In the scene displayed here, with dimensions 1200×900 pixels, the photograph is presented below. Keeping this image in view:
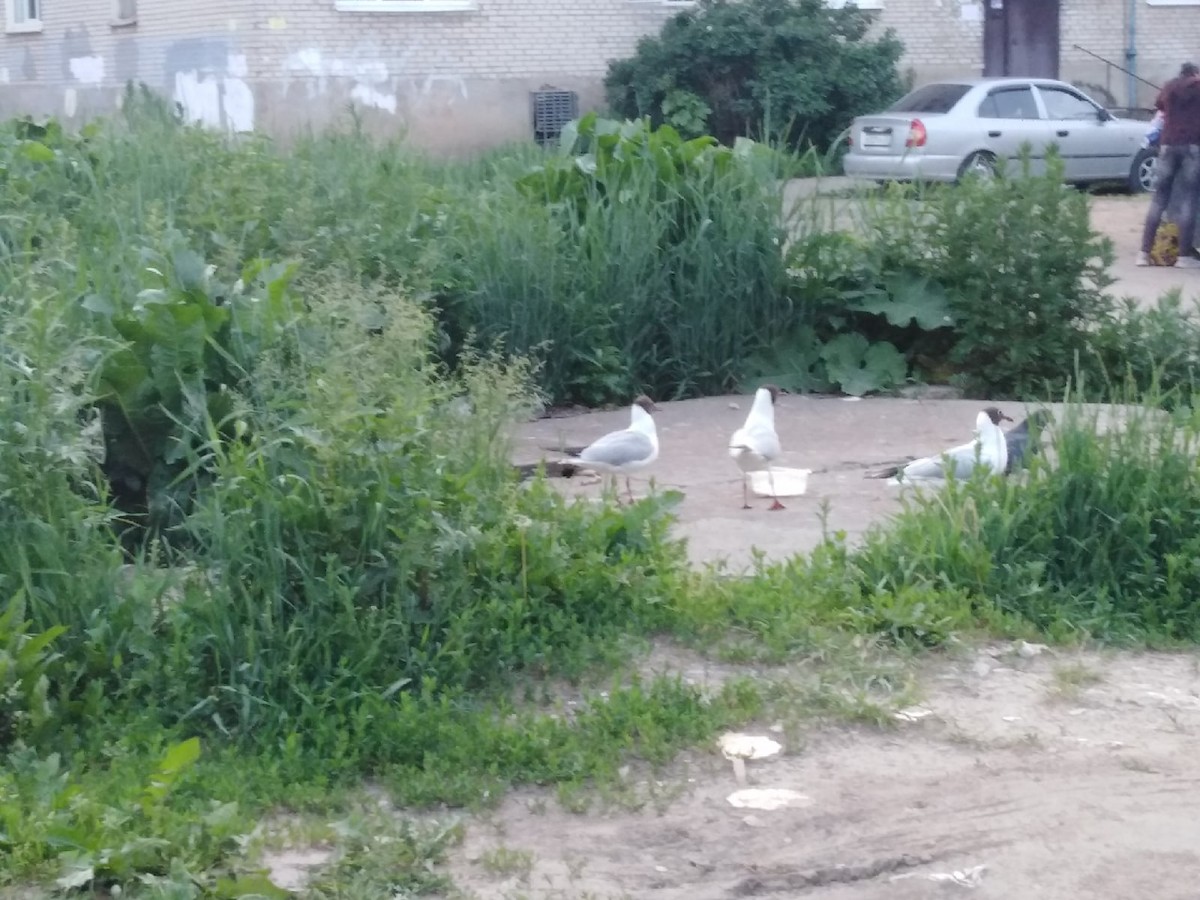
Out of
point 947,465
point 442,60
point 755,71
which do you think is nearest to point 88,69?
point 442,60

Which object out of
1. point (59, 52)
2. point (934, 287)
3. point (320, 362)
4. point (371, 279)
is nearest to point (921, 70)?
point (59, 52)

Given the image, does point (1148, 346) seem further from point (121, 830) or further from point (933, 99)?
point (933, 99)

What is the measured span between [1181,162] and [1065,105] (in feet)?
20.6

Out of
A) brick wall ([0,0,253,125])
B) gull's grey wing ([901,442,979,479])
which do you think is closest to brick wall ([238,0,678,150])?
brick wall ([0,0,253,125])

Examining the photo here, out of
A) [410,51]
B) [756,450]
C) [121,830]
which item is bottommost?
[121,830]

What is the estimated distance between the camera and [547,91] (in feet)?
75.9

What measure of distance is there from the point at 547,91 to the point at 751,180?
14.1m

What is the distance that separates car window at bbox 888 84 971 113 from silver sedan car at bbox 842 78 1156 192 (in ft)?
0.06

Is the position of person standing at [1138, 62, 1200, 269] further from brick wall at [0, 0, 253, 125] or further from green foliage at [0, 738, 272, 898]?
green foliage at [0, 738, 272, 898]

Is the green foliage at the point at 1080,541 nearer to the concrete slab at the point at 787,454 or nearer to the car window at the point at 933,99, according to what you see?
the concrete slab at the point at 787,454

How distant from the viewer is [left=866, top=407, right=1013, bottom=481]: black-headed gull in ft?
20.5

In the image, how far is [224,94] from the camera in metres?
20.9

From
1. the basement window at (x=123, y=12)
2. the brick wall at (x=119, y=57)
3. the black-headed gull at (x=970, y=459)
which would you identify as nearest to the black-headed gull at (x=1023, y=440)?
the black-headed gull at (x=970, y=459)

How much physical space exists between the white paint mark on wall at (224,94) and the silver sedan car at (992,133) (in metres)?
7.69
